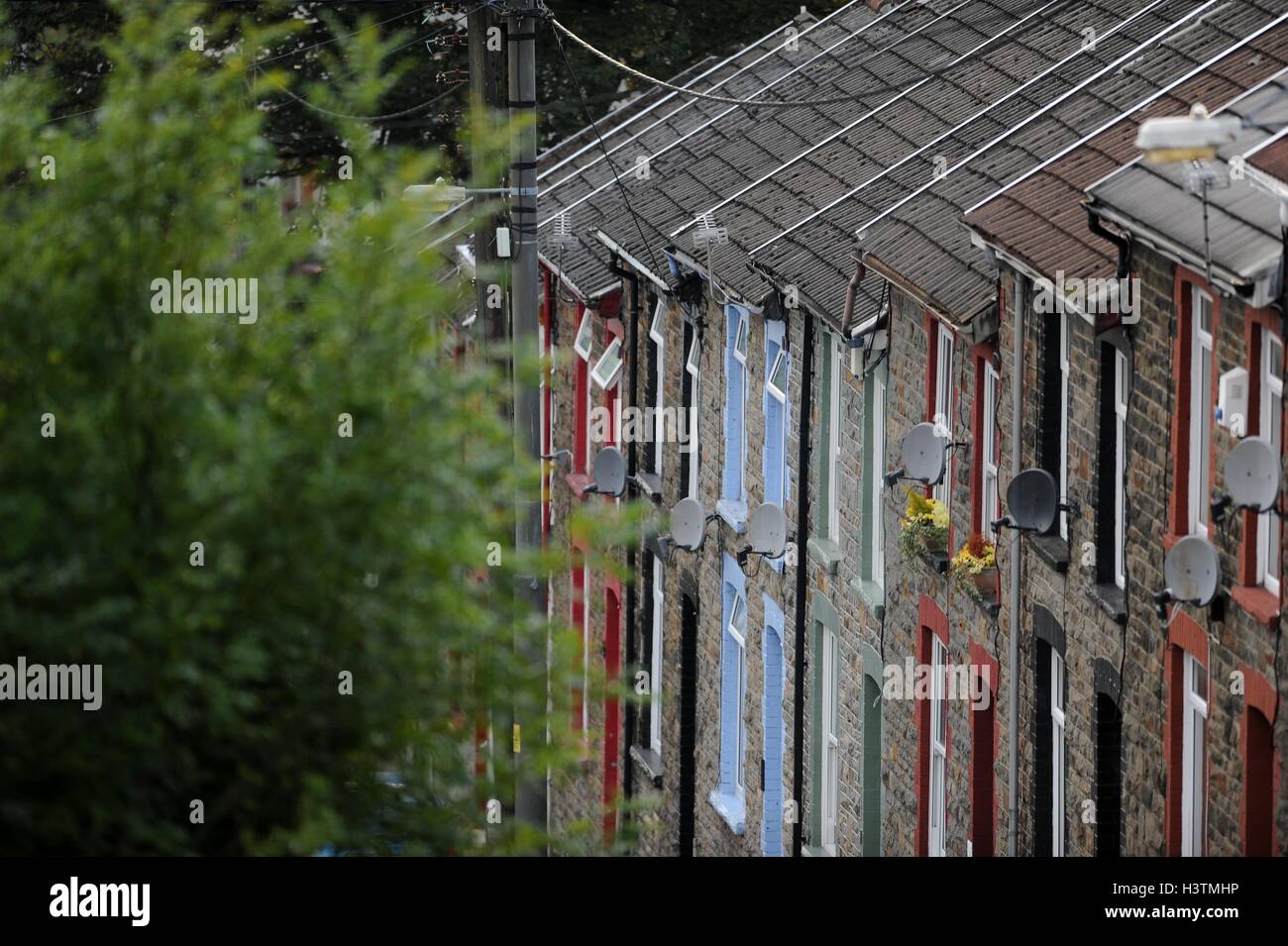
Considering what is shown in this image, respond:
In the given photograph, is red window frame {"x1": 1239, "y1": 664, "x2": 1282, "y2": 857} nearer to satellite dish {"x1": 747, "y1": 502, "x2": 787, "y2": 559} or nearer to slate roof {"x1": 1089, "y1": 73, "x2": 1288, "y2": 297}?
slate roof {"x1": 1089, "y1": 73, "x2": 1288, "y2": 297}

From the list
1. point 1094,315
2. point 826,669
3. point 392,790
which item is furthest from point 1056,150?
point 392,790

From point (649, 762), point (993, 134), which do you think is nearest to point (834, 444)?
point (993, 134)

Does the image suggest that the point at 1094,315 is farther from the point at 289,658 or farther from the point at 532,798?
the point at 289,658

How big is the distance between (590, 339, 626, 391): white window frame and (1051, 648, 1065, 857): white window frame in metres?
11.6

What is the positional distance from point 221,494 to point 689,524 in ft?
53.3

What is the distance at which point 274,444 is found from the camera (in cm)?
808

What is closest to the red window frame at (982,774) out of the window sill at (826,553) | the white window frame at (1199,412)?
the window sill at (826,553)

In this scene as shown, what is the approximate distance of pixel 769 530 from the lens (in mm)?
22203

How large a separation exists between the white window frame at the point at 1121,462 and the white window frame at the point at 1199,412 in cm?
109

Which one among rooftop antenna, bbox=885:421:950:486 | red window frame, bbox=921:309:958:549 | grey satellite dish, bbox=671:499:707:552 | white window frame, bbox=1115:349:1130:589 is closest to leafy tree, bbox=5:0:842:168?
grey satellite dish, bbox=671:499:707:552

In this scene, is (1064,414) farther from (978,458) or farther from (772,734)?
(772,734)

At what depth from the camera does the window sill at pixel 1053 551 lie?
53.2 feet
